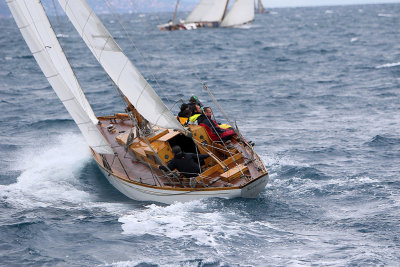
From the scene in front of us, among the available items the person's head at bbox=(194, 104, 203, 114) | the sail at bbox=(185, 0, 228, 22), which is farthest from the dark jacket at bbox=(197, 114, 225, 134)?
the sail at bbox=(185, 0, 228, 22)

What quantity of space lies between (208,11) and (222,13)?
7.59 ft

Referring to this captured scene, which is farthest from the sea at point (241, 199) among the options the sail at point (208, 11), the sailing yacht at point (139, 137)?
the sail at point (208, 11)

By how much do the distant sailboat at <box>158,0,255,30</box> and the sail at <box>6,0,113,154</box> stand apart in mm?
67527

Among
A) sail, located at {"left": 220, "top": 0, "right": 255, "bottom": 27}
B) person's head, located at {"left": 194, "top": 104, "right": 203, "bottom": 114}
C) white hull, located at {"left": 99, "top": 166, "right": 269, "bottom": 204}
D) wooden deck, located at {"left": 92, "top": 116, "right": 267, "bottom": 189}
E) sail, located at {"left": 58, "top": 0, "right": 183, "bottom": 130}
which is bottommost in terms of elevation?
sail, located at {"left": 220, "top": 0, "right": 255, "bottom": 27}

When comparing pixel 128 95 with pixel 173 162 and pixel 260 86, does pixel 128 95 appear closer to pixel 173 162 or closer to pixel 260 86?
pixel 173 162

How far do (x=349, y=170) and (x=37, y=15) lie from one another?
10.8 metres

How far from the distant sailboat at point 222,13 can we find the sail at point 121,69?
2704 inches

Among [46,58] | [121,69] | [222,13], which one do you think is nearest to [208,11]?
[222,13]

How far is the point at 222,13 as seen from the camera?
83.4 meters

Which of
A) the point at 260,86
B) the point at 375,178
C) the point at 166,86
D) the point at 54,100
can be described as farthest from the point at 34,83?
the point at 375,178

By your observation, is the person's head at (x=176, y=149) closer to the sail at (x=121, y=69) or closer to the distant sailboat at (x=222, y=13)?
the sail at (x=121, y=69)

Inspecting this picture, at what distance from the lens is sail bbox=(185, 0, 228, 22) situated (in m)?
81.9

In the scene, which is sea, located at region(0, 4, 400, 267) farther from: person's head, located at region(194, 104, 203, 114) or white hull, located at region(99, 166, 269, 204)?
person's head, located at region(194, 104, 203, 114)

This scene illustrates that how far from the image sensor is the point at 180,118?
54.6 ft
